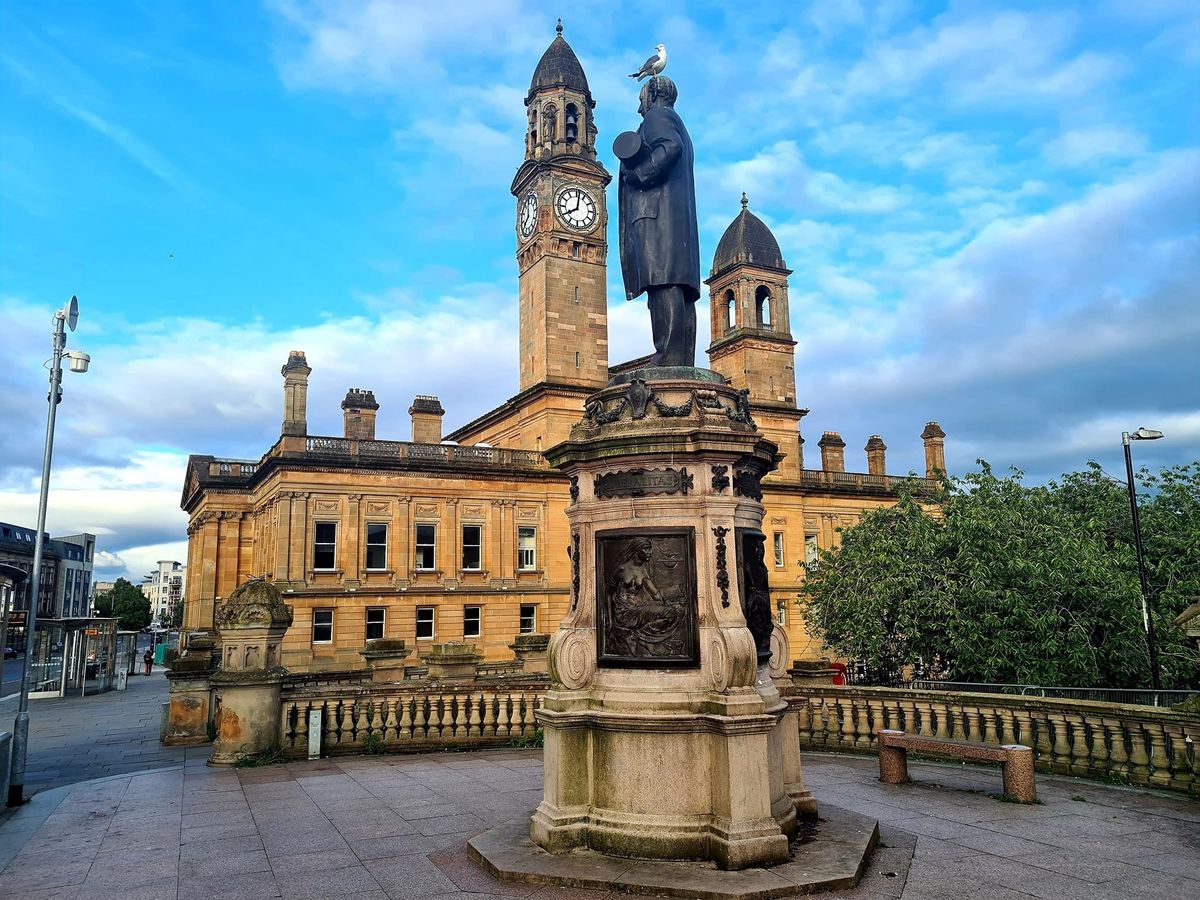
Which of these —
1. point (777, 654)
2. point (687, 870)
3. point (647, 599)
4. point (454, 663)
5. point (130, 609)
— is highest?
point (647, 599)

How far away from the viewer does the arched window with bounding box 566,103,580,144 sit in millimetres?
A: 44188

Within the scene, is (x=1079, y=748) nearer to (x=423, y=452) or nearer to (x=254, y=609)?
(x=254, y=609)

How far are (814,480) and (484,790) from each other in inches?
1692

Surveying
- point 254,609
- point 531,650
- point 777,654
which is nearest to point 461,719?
→ point 254,609

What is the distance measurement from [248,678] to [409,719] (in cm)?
265

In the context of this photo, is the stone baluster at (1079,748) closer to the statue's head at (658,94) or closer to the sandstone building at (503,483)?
the statue's head at (658,94)

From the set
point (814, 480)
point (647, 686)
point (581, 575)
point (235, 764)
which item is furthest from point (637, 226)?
point (814, 480)

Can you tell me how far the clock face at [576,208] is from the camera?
4262 centimetres

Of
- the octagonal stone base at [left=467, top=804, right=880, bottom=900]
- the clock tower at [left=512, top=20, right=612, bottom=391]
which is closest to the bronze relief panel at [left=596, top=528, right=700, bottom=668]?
the octagonal stone base at [left=467, top=804, right=880, bottom=900]

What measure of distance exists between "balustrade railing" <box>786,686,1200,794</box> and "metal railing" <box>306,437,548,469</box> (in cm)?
2774

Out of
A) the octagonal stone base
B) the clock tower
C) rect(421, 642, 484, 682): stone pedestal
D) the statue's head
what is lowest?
the octagonal stone base

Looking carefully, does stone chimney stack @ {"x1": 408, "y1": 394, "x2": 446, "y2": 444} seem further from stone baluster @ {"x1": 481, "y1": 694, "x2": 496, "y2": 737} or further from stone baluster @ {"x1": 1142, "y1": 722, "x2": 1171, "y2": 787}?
stone baluster @ {"x1": 1142, "y1": 722, "x2": 1171, "y2": 787}

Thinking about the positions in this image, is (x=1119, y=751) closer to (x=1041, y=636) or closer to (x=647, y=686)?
(x=647, y=686)

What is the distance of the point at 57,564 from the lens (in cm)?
7894
